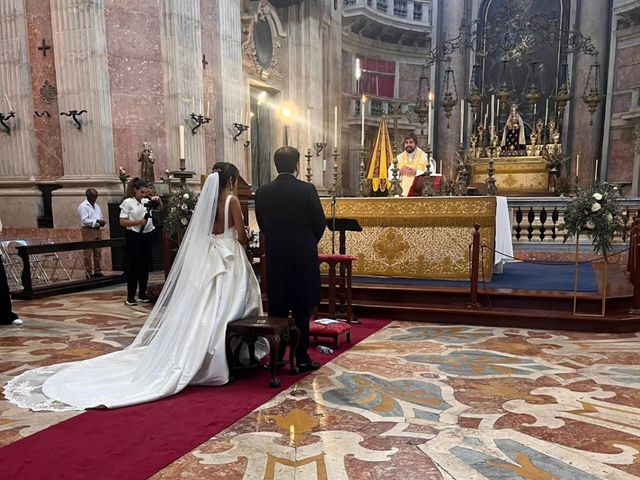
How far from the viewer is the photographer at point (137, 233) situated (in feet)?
25.0

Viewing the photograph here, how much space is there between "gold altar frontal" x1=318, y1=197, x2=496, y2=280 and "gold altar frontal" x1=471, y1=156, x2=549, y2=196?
8.72 metres

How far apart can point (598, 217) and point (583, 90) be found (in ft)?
47.6

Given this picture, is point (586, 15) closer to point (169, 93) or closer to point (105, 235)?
point (169, 93)

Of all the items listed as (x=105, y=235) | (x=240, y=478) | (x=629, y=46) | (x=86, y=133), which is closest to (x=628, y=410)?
(x=240, y=478)

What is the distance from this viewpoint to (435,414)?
3564mm

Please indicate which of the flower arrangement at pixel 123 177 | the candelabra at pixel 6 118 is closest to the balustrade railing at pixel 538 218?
the flower arrangement at pixel 123 177

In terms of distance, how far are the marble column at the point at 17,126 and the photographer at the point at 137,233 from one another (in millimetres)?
5115

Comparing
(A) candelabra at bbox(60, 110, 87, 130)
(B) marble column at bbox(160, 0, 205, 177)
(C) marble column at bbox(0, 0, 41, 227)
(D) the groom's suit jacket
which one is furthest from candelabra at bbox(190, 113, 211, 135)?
(D) the groom's suit jacket

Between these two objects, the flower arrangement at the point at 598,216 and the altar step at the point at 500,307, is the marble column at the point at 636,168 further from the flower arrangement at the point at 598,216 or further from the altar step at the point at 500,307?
the flower arrangement at the point at 598,216

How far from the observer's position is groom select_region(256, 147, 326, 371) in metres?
4.20

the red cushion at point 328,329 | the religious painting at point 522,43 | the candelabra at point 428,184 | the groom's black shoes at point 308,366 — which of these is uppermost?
the religious painting at point 522,43

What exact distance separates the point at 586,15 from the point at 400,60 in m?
8.13

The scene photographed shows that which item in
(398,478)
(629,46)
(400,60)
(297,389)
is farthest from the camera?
(400,60)

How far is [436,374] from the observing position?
4.43 meters
